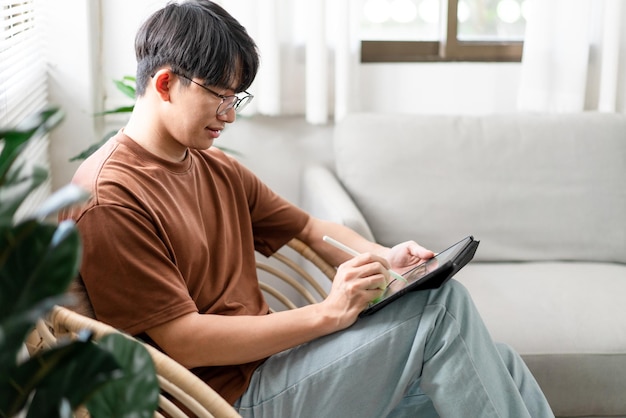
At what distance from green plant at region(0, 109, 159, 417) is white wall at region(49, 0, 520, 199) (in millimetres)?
1843

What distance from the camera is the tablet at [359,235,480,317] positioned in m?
1.34

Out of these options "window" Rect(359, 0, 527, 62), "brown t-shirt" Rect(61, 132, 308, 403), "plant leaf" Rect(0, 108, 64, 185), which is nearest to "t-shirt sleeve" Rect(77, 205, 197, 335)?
"brown t-shirt" Rect(61, 132, 308, 403)

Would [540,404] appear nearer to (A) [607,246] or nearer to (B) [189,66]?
(B) [189,66]

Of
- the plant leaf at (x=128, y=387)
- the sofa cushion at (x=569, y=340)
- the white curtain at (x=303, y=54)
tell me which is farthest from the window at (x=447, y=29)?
the plant leaf at (x=128, y=387)

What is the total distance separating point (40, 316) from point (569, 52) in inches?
93.8

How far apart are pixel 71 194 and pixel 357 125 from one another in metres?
1.91

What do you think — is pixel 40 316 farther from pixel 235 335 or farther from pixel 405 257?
pixel 405 257

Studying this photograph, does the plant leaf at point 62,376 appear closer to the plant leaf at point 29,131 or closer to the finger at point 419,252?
the plant leaf at point 29,131

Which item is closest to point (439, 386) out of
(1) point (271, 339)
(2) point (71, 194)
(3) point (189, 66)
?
(1) point (271, 339)

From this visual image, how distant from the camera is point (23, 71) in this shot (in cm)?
213

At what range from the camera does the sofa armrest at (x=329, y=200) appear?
78.3 inches

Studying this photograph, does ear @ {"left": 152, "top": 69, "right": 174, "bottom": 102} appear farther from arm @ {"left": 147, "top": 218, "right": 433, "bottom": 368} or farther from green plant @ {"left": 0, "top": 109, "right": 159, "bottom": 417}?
green plant @ {"left": 0, "top": 109, "right": 159, "bottom": 417}

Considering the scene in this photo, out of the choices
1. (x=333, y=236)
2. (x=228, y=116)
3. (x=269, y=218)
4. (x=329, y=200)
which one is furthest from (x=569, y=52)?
Answer: (x=228, y=116)

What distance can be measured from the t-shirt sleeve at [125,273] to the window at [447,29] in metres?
1.56
